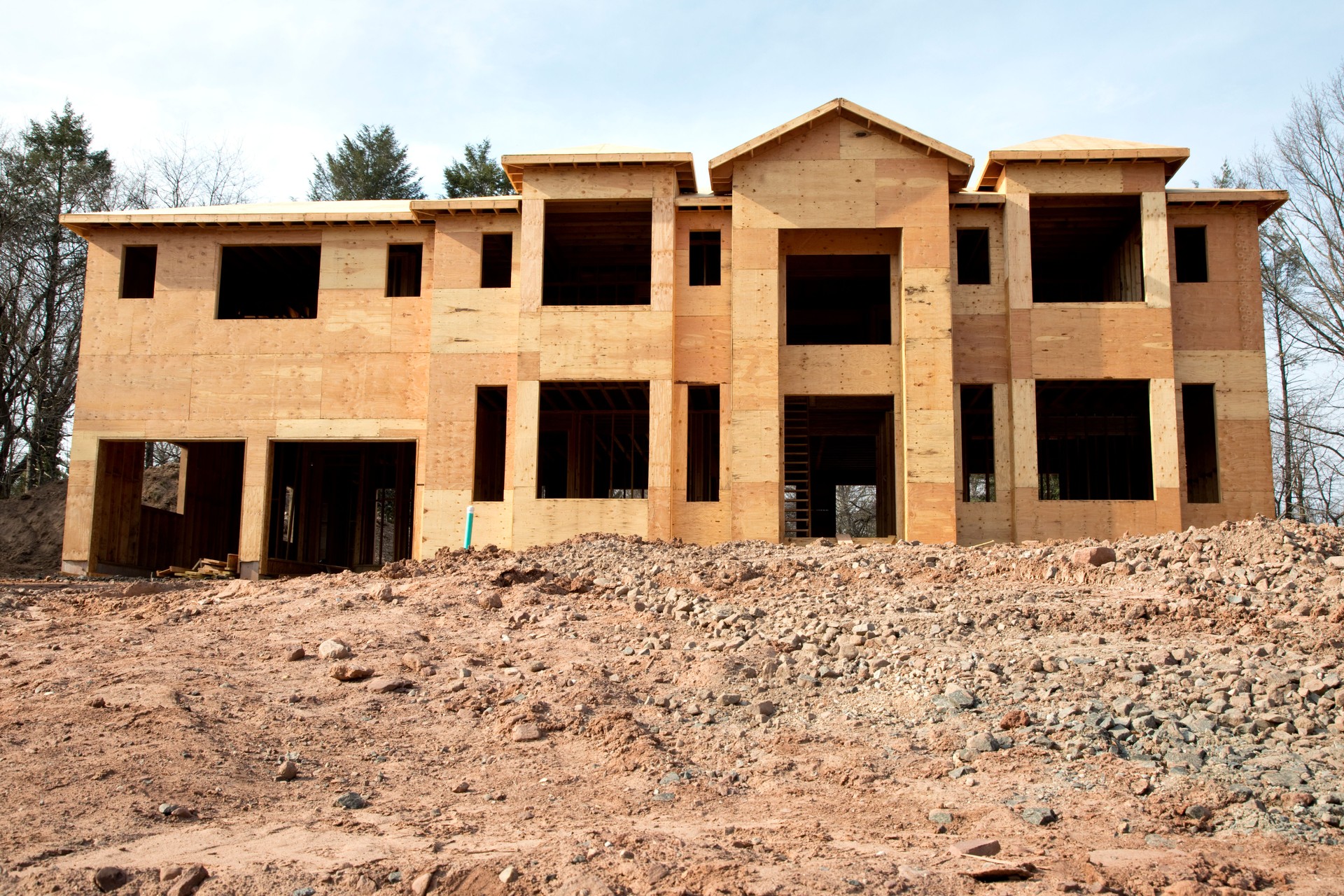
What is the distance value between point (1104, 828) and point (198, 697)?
27.2 ft

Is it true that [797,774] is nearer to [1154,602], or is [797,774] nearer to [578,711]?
[578,711]

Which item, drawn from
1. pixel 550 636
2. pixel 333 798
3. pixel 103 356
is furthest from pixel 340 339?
pixel 333 798

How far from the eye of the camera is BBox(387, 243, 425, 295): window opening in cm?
2375

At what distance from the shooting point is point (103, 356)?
22844 mm

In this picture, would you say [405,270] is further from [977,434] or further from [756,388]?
[977,434]

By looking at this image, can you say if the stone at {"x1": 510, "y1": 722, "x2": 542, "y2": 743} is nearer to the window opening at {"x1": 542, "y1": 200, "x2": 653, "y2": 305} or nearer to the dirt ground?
the dirt ground

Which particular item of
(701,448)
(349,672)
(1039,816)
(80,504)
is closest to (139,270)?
(80,504)

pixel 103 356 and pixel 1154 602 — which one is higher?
pixel 103 356

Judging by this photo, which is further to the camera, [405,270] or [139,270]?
[139,270]

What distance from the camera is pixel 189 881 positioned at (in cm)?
608

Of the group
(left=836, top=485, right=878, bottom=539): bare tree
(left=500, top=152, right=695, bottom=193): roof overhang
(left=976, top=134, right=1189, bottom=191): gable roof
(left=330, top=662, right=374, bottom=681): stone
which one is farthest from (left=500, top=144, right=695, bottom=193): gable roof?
(left=836, top=485, right=878, bottom=539): bare tree

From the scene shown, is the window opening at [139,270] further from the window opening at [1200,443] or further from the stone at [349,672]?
the window opening at [1200,443]

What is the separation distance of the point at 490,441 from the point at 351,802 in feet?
57.0

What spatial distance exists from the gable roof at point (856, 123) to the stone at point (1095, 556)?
949 cm
